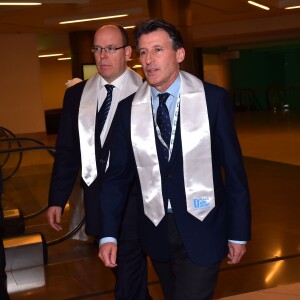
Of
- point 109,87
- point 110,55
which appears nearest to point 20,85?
point 109,87

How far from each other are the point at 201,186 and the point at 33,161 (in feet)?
37.1

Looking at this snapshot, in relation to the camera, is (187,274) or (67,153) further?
(67,153)

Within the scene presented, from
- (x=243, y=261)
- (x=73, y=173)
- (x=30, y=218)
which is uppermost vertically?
(x=73, y=173)

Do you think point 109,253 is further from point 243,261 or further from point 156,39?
point 243,261

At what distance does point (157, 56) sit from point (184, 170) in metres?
0.47

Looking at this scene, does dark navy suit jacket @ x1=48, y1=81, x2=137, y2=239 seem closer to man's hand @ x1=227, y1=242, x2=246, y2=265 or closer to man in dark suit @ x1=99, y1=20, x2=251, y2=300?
man in dark suit @ x1=99, y1=20, x2=251, y2=300

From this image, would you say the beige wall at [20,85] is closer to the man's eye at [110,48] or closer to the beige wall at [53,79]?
the beige wall at [53,79]

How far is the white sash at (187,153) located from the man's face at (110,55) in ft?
2.39

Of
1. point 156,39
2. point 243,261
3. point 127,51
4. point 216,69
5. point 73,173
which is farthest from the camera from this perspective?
point 216,69

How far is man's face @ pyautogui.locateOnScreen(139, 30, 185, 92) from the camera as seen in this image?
250cm

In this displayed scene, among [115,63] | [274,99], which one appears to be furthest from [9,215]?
[274,99]

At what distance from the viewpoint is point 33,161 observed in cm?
1348

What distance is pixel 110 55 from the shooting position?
3252 mm

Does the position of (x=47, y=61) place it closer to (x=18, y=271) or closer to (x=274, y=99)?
(x=274, y=99)
